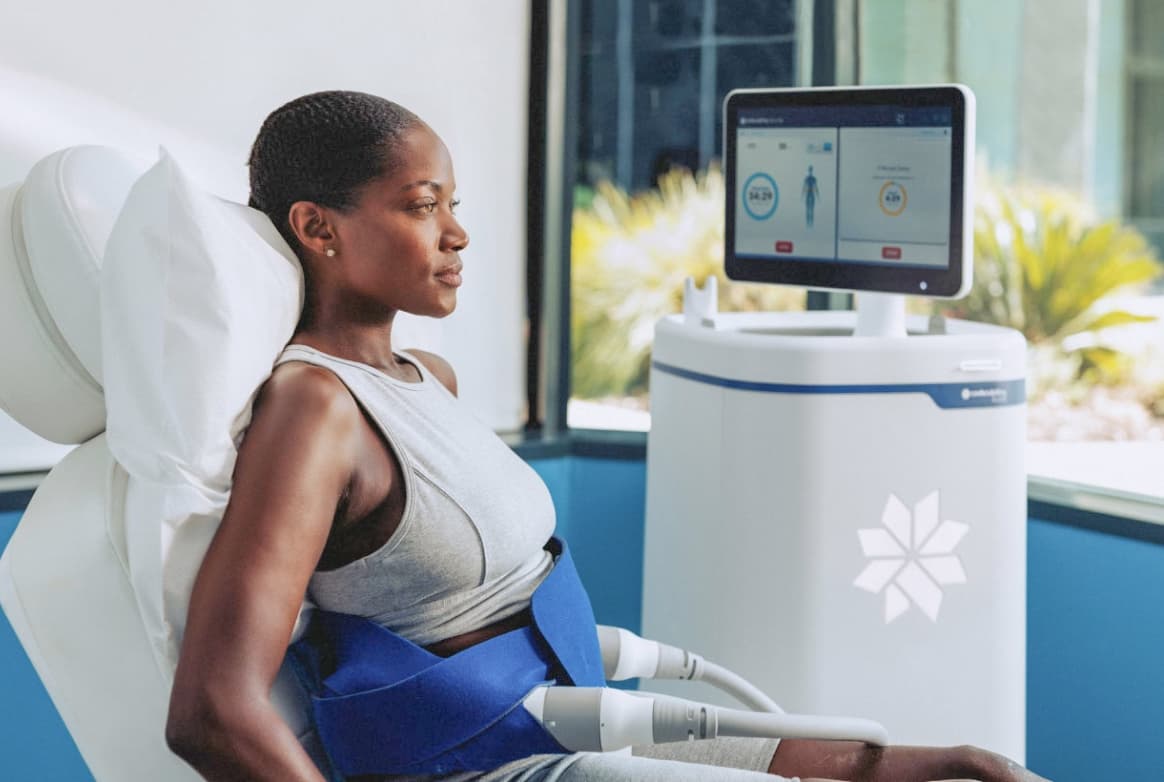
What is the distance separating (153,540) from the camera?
113 centimetres

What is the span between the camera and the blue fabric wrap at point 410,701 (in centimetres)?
124

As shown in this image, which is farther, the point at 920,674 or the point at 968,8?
the point at 968,8

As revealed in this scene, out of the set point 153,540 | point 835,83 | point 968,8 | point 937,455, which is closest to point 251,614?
point 153,540

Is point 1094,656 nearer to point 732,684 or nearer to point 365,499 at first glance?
point 732,684

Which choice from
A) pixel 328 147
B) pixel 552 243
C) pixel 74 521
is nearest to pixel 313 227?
pixel 328 147

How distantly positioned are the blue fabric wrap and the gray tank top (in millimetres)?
35

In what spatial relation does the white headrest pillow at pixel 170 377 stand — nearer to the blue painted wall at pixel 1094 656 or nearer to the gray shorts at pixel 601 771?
the gray shorts at pixel 601 771

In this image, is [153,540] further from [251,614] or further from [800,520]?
[800,520]

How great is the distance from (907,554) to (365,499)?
104 cm

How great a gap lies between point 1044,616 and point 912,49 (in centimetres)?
112

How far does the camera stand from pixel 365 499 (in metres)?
1.22

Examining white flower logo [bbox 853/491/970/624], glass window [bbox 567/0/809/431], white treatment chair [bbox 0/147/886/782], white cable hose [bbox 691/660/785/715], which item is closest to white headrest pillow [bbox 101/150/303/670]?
white treatment chair [bbox 0/147/886/782]

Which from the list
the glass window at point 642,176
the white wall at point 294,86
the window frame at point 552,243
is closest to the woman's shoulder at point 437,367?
the white wall at point 294,86

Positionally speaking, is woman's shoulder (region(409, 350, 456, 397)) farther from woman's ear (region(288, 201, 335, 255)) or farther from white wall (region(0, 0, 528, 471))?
woman's ear (region(288, 201, 335, 255))
